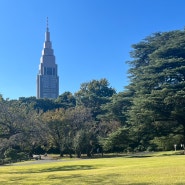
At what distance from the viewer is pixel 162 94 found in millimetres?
33594

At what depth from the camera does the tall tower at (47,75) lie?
130 meters

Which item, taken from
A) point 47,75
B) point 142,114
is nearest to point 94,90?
point 142,114

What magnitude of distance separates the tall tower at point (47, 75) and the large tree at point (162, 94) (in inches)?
3663

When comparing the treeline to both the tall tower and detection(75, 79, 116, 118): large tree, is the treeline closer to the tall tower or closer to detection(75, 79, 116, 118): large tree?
detection(75, 79, 116, 118): large tree

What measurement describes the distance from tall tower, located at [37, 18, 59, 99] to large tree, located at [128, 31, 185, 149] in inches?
3663

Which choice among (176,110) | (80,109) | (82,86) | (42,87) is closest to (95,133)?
(80,109)

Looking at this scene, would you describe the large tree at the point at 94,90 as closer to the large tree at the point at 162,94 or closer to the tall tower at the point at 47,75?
the large tree at the point at 162,94

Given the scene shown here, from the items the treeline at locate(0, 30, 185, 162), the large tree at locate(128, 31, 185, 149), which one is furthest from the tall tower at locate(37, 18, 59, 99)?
the large tree at locate(128, 31, 185, 149)

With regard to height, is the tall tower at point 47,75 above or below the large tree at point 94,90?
above

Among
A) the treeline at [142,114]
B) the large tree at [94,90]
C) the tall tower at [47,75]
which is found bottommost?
the treeline at [142,114]

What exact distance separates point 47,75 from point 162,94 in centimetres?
10032

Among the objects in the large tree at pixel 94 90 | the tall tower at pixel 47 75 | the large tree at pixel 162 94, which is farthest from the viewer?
the tall tower at pixel 47 75

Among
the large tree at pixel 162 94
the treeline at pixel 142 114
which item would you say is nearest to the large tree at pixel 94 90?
the treeline at pixel 142 114

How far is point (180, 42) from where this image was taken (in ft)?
119
